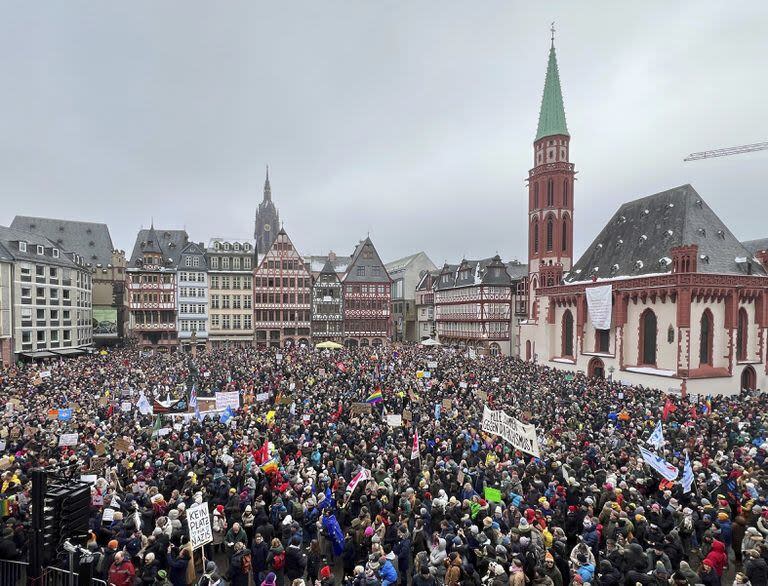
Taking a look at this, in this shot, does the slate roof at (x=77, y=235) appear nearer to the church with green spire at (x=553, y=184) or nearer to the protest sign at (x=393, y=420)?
the church with green spire at (x=553, y=184)

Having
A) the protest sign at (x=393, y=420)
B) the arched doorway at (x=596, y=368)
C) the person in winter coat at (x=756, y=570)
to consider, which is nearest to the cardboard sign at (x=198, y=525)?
the person in winter coat at (x=756, y=570)

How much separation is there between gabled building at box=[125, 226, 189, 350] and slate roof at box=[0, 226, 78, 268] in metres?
7.43

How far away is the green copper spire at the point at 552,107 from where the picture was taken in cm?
5188

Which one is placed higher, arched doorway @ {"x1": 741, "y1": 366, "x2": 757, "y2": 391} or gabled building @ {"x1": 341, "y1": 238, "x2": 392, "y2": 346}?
gabled building @ {"x1": 341, "y1": 238, "x2": 392, "y2": 346}

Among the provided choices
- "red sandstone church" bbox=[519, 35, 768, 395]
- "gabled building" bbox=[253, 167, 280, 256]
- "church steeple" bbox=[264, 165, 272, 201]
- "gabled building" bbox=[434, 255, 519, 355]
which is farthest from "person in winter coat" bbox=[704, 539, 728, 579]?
"church steeple" bbox=[264, 165, 272, 201]

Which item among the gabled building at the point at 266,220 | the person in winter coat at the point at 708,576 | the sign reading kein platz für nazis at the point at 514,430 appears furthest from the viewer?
the gabled building at the point at 266,220

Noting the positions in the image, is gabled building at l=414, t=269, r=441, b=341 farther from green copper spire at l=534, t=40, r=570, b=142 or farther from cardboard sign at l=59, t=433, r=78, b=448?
cardboard sign at l=59, t=433, r=78, b=448

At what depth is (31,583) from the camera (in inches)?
296

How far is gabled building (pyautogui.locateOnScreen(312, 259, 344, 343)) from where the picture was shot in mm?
63562

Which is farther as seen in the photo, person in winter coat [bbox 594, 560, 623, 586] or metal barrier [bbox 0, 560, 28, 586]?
metal barrier [bbox 0, 560, 28, 586]

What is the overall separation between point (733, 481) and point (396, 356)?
102 ft

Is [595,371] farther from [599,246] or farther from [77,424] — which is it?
[77,424]

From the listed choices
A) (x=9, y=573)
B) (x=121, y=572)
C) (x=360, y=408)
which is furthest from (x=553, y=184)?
(x=9, y=573)

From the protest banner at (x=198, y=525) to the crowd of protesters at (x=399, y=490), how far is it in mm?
159
